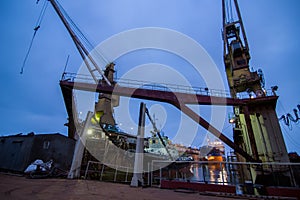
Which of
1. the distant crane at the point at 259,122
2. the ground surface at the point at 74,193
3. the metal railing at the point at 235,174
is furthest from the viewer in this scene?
the distant crane at the point at 259,122

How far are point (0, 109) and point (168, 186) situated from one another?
7439 inches

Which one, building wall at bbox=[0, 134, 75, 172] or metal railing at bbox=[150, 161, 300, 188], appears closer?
metal railing at bbox=[150, 161, 300, 188]

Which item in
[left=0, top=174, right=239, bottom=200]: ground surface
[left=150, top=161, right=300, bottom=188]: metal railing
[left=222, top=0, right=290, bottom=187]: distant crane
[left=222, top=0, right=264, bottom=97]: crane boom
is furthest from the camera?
[left=222, top=0, right=264, bottom=97]: crane boom

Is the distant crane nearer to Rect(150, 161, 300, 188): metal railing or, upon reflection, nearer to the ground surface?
Rect(150, 161, 300, 188): metal railing

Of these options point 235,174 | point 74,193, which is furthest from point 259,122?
point 74,193

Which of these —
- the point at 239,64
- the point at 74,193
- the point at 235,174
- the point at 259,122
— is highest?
the point at 239,64

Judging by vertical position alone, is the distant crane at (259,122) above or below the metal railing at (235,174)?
above

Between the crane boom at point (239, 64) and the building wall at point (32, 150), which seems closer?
the building wall at point (32, 150)

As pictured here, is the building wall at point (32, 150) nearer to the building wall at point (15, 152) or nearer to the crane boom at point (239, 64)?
the building wall at point (15, 152)

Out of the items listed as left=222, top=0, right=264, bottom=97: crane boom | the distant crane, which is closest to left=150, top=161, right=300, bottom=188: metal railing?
the distant crane

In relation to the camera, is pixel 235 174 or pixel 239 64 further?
pixel 239 64

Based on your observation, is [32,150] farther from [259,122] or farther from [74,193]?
[259,122]

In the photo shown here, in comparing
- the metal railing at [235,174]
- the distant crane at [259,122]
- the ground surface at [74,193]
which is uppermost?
the distant crane at [259,122]

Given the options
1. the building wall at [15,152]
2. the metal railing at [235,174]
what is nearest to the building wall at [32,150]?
the building wall at [15,152]
